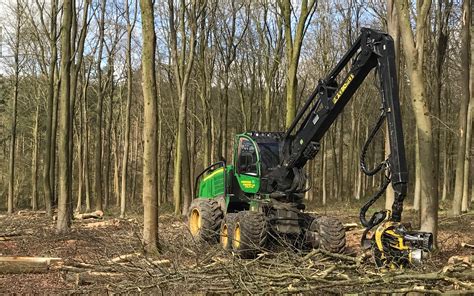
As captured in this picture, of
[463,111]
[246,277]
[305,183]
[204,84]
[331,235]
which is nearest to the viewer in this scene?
[246,277]

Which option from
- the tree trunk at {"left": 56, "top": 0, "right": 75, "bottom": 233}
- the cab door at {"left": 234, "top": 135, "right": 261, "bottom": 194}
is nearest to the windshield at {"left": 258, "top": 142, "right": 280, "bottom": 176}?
the cab door at {"left": 234, "top": 135, "right": 261, "bottom": 194}

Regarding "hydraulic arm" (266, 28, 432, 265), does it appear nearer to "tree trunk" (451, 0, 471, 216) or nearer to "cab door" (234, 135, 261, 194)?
"cab door" (234, 135, 261, 194)

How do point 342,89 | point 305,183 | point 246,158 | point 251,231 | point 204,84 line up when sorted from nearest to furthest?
point 342,89 < point 251,231 < point 305,183 < point 246,158 < point 204,84

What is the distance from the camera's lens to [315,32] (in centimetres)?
3100

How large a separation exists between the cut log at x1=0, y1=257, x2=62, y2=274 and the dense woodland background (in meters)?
1.96

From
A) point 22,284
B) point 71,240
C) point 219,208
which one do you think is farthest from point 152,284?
point 71,240

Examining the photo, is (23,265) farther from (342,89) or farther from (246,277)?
(342,89)

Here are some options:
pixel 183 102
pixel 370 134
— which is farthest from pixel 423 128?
pixel 183 102

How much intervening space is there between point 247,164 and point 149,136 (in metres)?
2.55

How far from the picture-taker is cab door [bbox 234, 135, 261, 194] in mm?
10539

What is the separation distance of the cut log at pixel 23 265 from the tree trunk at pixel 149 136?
1831mm

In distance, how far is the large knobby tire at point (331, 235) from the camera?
885cm

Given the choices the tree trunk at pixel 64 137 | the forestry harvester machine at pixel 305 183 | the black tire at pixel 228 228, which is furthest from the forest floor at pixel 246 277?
the tree trunk at pixel 64 137

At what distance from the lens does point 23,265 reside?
8.66 metres
